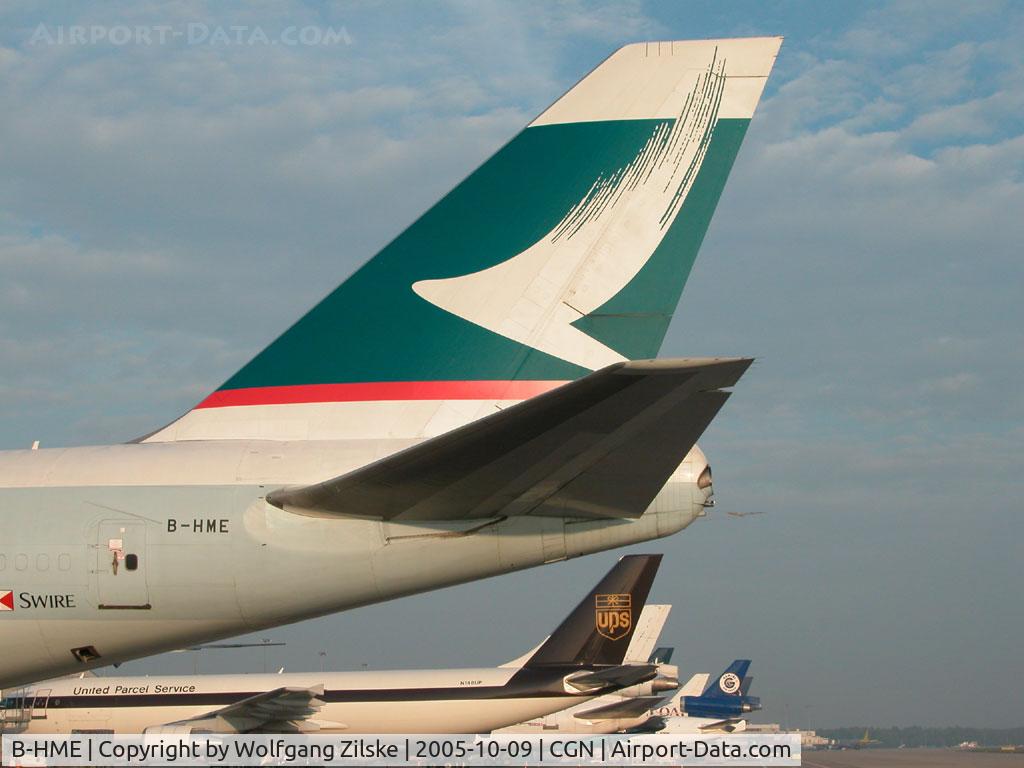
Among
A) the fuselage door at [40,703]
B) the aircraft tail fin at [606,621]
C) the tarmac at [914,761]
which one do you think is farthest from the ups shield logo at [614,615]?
the tarmac at [914,761]

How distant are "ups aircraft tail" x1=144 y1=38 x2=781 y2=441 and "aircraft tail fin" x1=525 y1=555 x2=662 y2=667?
2271cm

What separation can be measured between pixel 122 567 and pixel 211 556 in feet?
1.98

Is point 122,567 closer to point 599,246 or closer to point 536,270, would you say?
point 536,270

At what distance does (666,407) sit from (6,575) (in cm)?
453

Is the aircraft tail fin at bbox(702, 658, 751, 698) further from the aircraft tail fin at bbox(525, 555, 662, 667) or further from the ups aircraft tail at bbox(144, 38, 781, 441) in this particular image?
the ups aircraft tail at bbox(144, 38, 781, 441)

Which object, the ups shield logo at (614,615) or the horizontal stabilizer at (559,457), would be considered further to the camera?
the ups shield logo at (614,615)

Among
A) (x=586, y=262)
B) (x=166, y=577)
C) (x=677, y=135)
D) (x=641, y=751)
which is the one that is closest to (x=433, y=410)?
(x=586, y=262)

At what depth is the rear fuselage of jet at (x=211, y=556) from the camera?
6.79m

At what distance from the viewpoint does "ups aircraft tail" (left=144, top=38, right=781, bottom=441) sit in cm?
740

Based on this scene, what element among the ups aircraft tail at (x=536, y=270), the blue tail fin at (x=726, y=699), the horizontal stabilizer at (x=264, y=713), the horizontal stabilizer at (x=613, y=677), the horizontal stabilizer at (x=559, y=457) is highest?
the ups aircraft tail at (x=536, y=270)

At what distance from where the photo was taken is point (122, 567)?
687 centimetres

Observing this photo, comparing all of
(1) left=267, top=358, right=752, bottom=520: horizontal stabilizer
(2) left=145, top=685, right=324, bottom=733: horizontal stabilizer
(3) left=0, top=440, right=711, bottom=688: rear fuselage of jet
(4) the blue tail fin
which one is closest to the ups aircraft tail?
(3) left=0, top=440, right=711, bottom=688: rear fuselage of jet

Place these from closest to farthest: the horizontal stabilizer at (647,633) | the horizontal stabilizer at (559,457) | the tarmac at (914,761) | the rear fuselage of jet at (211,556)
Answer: the horizontal stabilizer at (559,457) → the rear fuselage of jet at (211,556) → the horizontal stabilizer at (647,633) → the tarmac at (914,761)

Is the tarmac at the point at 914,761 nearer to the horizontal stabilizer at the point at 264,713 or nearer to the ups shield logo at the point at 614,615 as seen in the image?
the ups shield logo at the point at 614,615
